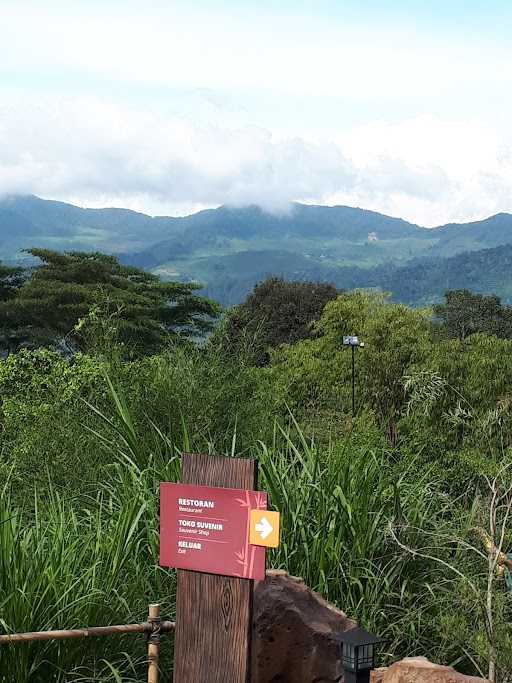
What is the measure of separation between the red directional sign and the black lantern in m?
0.45

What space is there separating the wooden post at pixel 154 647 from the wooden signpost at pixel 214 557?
140 millimetres

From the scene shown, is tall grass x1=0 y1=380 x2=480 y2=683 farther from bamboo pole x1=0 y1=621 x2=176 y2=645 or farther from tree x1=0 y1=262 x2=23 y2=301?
tree x1=0 y1=262 x2=23 y2=301

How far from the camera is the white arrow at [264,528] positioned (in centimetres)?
428

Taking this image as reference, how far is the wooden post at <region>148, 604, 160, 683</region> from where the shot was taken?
4691 millimetres

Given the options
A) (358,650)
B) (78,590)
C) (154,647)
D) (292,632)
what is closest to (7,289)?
(78,590)

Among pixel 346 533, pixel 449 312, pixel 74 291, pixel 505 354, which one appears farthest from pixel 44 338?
pixel 346 533

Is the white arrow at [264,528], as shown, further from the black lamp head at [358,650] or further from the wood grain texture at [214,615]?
the black lamp head at [358,650]

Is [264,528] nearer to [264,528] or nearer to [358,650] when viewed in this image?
[264,528]

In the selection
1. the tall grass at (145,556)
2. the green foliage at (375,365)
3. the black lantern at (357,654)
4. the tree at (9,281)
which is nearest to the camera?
the black lantern at (357,654)

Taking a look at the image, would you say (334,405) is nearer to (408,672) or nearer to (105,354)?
(105,354)

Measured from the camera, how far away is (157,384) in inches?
309

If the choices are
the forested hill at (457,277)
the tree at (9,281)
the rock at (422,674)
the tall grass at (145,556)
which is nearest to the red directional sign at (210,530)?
the tall grass at (145,556)

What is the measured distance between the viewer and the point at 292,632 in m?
5.02

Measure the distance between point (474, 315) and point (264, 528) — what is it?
43.2 meters
